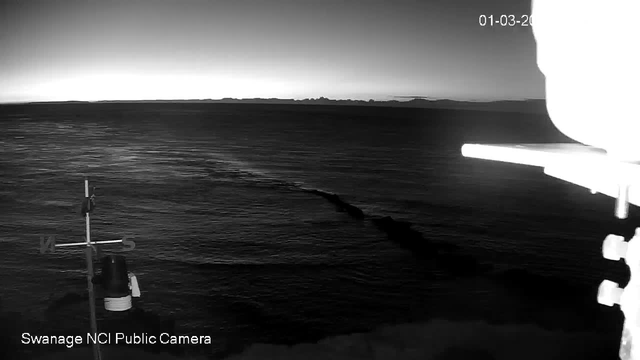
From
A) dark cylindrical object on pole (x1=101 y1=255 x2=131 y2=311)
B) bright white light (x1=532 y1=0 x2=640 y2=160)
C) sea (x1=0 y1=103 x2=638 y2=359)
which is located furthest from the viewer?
sea (x1=0 y1=103 x2=638 y2=359)

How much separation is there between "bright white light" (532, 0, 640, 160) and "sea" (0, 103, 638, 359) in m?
1.72

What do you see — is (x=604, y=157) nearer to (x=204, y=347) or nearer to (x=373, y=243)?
(x=204, y=347)

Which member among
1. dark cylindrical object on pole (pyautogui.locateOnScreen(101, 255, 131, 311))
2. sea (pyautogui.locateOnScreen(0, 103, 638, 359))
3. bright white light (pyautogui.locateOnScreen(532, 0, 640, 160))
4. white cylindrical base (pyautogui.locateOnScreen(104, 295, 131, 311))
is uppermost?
bright white light (pyautogui.locateOnScreen(532, 0, 640, 160))

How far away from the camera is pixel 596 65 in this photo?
356 millimetres

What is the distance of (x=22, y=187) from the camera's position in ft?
40.4

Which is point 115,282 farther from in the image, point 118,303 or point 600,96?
point 600,96

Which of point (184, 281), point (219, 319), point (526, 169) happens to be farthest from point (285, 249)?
point (526, 169)

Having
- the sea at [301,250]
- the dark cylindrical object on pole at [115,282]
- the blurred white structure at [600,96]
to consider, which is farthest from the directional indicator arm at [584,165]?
the sea at [301,250]

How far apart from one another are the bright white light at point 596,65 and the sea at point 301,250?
1.72 meters

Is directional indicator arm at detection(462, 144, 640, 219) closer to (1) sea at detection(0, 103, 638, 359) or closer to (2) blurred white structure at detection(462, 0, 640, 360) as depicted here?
(2) blurred white structure at detection(462, 0, 640, 360)

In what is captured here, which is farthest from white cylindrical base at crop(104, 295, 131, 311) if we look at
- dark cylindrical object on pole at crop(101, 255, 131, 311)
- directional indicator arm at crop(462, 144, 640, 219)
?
directional indicator arm at crop(462, 144, 640, 219)

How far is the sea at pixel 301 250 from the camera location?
548 centimetres

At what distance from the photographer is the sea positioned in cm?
548

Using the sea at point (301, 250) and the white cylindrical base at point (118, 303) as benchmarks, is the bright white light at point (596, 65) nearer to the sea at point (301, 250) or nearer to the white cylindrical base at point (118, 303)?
the white cylindrical base at point (118, 303)
